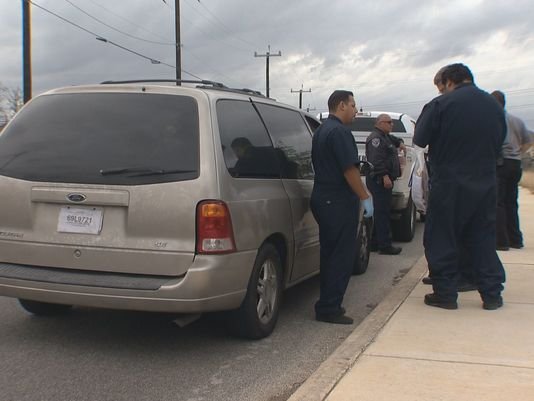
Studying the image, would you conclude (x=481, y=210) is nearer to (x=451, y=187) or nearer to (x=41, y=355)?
(x=451, y=187)

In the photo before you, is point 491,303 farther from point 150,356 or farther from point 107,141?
point 107,141

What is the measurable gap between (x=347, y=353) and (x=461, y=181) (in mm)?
1840

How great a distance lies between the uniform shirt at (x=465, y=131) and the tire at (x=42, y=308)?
3.40m

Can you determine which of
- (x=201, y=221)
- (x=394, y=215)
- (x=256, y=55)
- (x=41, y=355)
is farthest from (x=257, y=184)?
(x=256, y=55)

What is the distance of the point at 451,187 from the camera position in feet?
16.3

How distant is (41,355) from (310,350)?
1.90m

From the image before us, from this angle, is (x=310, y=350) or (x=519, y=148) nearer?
(x=310, y=350)

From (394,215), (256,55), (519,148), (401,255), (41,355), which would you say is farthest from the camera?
(256,55)

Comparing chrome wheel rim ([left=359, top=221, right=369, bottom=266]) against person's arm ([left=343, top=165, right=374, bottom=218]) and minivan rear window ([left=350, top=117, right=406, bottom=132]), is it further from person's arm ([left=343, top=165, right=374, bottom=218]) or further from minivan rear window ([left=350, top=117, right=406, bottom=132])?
minivan rear window ([left=350, top=117, right=406, bottom=132])

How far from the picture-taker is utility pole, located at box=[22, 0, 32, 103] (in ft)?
55.4

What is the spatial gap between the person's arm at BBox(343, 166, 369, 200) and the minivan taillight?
1.26 metres

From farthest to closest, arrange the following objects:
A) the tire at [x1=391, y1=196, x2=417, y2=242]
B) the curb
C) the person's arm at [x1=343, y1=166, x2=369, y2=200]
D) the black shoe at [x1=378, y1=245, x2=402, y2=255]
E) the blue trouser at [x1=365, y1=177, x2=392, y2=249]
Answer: the tire at [x1=391, y1=196, x2=417, y2=242]
the black shoe at [x1=378, y1=245, x2=402, y2=255]
the blue trouser at [x1=365, y1=177, x2=392, y2=249]
the person's arm at [x1=343, y1=166, x2=369, y2=200]
the curb

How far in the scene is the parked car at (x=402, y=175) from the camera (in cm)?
891

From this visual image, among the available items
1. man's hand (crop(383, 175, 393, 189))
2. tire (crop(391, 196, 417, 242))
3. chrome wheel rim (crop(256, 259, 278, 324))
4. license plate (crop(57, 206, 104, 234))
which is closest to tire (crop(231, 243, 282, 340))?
chrome wheel rim (crop(256, 259, 278, 324))
